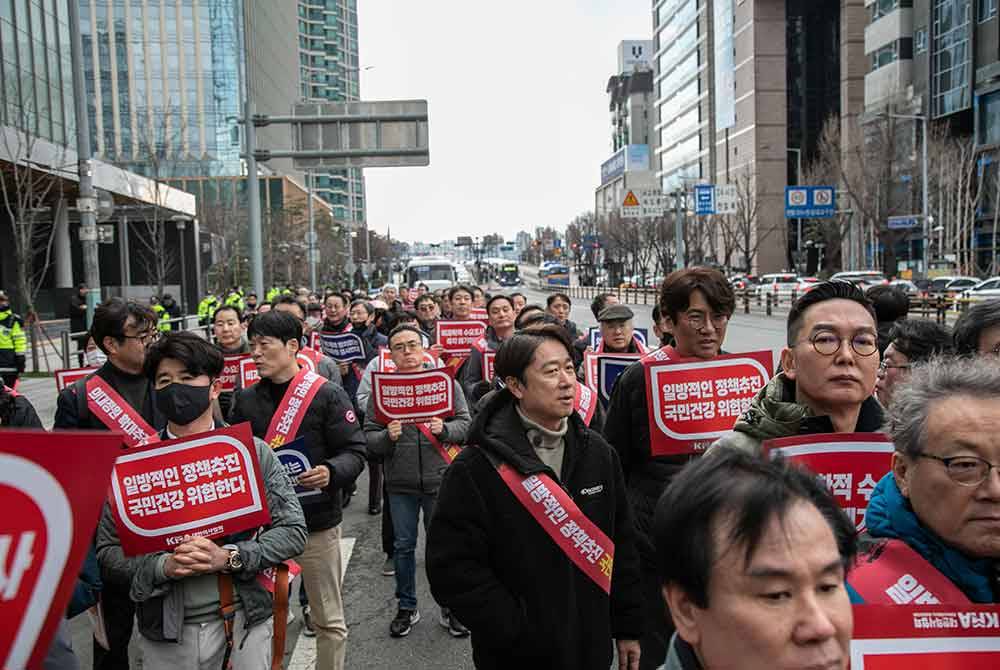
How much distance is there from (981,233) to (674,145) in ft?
188

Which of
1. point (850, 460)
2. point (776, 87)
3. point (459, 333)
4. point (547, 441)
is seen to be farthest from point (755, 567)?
point (776, 87)

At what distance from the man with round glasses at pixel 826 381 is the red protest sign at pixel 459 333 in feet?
23.8

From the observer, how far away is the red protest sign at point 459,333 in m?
10.1

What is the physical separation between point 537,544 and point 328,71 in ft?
482

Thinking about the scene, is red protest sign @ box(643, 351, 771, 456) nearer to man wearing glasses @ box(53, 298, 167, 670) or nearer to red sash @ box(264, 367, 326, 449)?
red sash @ box(264, 367, 326, 449)

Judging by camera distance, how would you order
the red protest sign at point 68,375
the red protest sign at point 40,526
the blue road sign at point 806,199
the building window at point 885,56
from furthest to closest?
1. the building window at point 885,56
2. the blue road sign at point 806,199
3. the red protest sign at point 68,375
4. the red protest sign at point 40,526

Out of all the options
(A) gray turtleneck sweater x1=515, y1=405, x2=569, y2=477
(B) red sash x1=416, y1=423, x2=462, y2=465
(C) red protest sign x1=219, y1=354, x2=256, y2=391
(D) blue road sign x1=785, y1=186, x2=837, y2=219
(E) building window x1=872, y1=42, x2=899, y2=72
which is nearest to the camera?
(A) gray turtleneck sweater x1=515, y1=405, x2=569, y2=477

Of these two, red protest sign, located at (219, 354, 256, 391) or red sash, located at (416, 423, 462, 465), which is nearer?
red sash, located at (416, 423, 462, 465)

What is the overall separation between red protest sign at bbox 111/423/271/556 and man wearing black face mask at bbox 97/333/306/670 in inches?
2.9

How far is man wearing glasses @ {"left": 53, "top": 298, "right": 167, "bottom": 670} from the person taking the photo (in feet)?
14.2

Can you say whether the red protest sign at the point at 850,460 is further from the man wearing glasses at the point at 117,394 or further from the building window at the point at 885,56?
the building window at the point at 885,56

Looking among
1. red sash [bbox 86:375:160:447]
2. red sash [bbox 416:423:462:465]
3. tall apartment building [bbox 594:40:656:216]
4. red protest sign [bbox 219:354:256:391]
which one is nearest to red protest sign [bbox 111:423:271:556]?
red sash [bbox 86:375:160:447]

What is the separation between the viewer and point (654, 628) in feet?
12.2

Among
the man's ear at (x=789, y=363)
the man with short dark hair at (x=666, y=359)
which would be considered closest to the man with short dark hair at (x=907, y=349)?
the man with short dark hair at (x=666, y=359)
